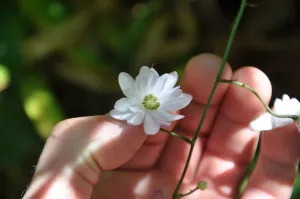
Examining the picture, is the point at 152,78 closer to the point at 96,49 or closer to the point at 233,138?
the point at 233,138

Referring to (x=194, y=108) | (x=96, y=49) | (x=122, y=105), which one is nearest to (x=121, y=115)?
(x=122, y=105)

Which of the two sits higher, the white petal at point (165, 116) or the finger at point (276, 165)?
the white petal at point (165, 116)

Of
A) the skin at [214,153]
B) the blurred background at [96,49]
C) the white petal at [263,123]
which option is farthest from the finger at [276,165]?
the blurred background at [96,49]

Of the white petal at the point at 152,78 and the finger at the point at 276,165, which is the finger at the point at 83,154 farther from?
the finger at the point at 276,165

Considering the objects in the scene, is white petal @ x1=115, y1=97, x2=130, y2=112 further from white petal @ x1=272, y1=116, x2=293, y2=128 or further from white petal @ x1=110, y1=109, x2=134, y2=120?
white petal @ x1=272, y1=116, x2=293, y2=128

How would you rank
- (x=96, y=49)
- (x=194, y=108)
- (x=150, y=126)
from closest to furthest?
(x=150, y=126), (x=194, y=108), (x=96, y=49)

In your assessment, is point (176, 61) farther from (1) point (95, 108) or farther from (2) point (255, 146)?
(2) point (255, 146)

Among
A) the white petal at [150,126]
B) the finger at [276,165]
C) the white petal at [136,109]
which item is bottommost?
the finger at [276,165]
